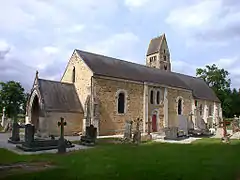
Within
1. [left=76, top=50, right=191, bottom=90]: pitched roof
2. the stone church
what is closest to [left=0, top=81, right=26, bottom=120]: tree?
the stone church

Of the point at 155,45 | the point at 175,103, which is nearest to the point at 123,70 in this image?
the point at 175,103

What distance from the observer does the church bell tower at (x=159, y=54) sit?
4853cm

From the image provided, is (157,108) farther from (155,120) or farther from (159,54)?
(159,54)

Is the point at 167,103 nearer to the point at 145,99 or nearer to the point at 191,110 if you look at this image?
the point at 145,99

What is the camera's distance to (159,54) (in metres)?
48.2

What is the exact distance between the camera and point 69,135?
24.6 metres

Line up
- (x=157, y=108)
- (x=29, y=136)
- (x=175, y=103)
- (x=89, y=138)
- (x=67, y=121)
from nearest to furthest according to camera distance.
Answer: (x=29, y=136), (x=89, y=138), (x=67, y=121), (x=157, y=108), (x=175, y=103)

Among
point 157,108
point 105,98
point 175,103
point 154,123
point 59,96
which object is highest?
point 59,96

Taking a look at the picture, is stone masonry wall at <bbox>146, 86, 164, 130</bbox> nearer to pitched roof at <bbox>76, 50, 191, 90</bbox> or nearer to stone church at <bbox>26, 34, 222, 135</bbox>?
stone church at <bbox>26, 34, 222, 135</bbox>

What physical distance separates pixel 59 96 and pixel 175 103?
16.4m

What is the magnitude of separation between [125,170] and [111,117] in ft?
60.3

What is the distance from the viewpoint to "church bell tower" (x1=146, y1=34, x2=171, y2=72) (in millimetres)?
48531

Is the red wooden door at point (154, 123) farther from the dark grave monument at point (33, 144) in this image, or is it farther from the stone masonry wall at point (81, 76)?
the dark grave monument at point (33, 144)

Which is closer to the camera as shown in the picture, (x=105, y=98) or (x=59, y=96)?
(x=59, y=96)
